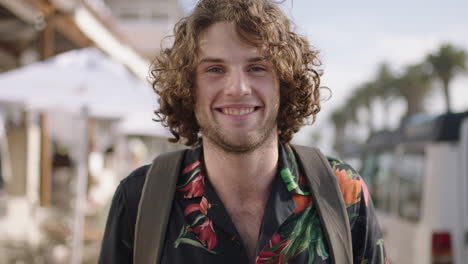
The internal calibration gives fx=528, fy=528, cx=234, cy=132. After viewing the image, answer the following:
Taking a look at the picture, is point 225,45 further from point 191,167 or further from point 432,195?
point 432,195

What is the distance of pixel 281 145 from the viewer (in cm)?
219

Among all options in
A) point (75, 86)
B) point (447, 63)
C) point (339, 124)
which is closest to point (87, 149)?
point (75, 86)

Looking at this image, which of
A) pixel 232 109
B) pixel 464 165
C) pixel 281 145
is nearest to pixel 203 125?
pixel 232 109

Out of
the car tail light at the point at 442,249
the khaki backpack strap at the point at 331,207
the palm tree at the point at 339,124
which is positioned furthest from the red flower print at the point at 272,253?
the palm tree at the point at 339,124

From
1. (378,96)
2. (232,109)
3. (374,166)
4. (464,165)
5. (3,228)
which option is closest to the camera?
(232,109)

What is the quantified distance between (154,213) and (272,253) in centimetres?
43

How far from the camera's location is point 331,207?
1.85 meters

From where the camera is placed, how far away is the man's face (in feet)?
6.34

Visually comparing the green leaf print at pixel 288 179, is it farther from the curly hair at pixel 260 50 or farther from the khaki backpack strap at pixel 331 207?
the curly hair at pixel 260 50

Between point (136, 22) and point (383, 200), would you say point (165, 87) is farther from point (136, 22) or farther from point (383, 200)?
point (136, 22)

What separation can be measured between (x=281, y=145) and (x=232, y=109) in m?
0.35

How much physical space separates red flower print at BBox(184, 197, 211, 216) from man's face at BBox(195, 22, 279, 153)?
0.69ft

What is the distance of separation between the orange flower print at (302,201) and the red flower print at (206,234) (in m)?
0.32

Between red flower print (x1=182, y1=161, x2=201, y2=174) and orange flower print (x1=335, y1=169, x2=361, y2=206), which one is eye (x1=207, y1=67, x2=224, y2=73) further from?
orange flower print (x1=335, y1=169, x2=361, y2=206)
